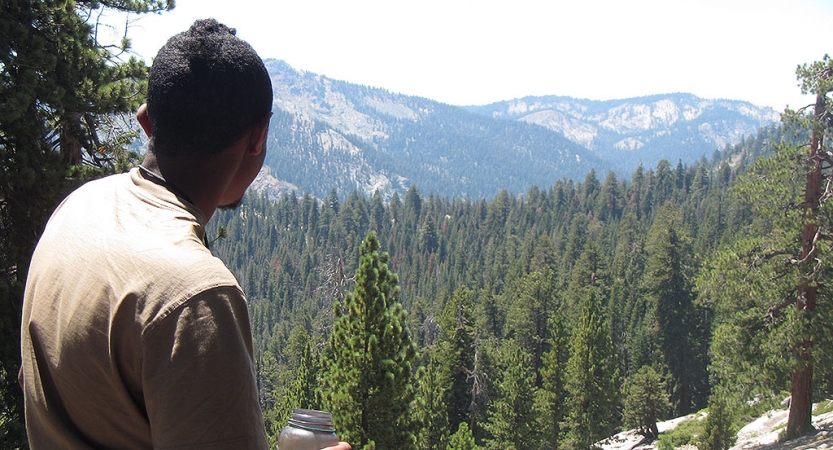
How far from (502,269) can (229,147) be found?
282 feet

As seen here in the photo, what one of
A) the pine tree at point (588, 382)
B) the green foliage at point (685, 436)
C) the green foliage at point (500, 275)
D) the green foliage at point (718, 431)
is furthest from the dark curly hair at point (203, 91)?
the pine tree at point (588, 382)

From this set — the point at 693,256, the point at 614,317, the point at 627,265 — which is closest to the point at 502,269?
the point at 627,265

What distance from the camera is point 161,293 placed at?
3.96ft

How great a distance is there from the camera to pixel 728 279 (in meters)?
15.3

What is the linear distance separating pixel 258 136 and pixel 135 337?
0.60 meters

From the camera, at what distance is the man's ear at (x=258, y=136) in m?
1.58

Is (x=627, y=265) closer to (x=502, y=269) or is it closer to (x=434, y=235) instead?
(x=502, y=269)

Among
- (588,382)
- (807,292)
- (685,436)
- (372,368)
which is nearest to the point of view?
(372,368)

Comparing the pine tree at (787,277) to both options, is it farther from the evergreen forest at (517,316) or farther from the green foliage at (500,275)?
the green foliage at (500,275)

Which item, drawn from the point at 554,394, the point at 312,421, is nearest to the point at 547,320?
the point at 554,394

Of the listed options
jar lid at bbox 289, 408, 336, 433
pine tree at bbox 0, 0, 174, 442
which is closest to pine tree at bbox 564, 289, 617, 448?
pine tree at bbox 0, 0, 174, 442

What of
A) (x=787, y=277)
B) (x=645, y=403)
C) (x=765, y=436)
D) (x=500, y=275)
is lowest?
(x=500, y=275)

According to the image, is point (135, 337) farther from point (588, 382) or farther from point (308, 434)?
point (588, 382)

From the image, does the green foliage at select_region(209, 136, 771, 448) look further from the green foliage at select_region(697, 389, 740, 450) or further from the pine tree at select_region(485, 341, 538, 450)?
the green foliage at select_region(697, 389, 740, 450)
